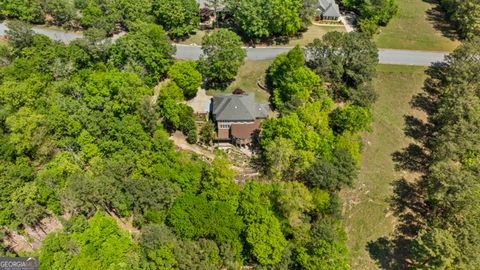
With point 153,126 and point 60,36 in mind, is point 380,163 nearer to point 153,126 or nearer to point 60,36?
point 153,126

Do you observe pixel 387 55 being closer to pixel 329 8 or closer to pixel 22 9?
pixel 329 8

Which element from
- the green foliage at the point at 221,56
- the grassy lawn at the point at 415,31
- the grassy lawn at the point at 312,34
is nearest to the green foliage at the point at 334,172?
the green foliage at the point at 221,56

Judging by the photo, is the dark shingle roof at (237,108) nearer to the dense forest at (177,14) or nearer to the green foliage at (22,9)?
the dense forest at (177,14)

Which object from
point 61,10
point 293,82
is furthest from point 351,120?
point 61,10

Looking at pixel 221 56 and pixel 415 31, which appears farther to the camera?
pixel 415 31

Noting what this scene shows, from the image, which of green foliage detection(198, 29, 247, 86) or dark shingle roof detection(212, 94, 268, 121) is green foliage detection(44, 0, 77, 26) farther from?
dark shingle roof detection(212, 94, 268, 121)
